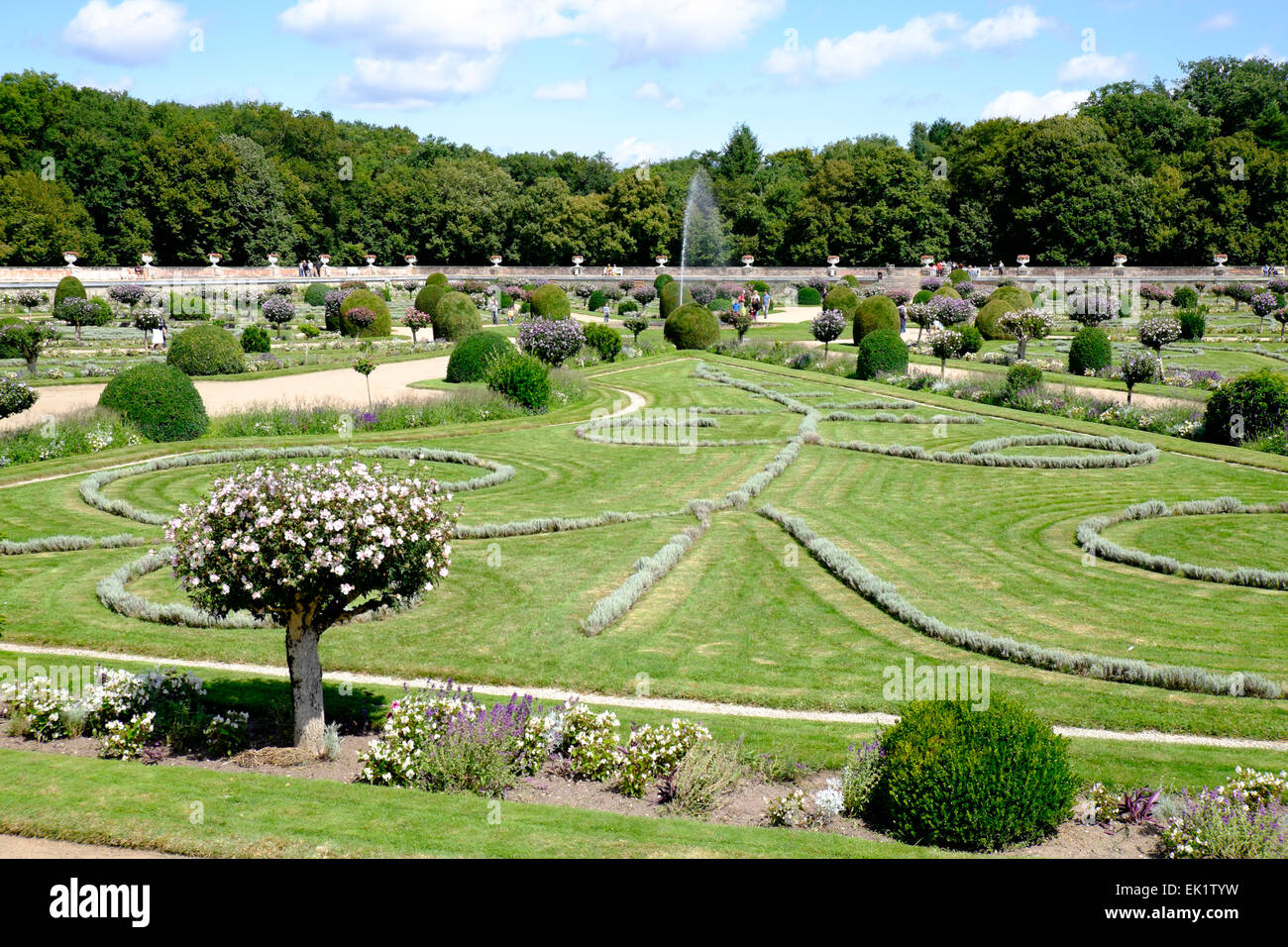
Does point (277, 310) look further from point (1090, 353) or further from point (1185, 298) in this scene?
point (1185, 298)

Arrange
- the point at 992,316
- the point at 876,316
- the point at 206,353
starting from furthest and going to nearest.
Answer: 1. the point at 992,316
2. the point at 876,316
3. the point at 206,353

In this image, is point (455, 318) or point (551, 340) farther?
point (455, 318)

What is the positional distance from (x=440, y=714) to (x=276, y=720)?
1.88m

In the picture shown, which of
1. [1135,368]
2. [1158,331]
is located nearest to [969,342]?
[1158,331]

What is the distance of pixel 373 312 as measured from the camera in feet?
155

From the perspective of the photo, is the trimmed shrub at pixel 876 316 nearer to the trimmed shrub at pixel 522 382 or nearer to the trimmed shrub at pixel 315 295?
the trimmed shrub at pixel 522 382

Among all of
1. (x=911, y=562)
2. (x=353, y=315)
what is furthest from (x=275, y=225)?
(x=911, y=562)

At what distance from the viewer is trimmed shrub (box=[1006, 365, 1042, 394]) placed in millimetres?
29312

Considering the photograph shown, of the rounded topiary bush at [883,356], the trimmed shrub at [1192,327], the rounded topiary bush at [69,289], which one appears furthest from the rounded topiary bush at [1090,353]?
the rounded topiary bush at [69,289]

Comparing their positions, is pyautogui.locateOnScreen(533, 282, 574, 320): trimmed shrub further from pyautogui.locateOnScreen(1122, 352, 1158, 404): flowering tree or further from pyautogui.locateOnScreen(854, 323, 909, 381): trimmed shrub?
pyautogui.locateOnScreen(1122, 352, 1158, 404): flowering tree

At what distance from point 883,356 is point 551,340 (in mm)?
10796

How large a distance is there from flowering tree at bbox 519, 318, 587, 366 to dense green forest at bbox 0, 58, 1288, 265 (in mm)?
48605

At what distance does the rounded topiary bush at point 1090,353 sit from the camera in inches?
1374
